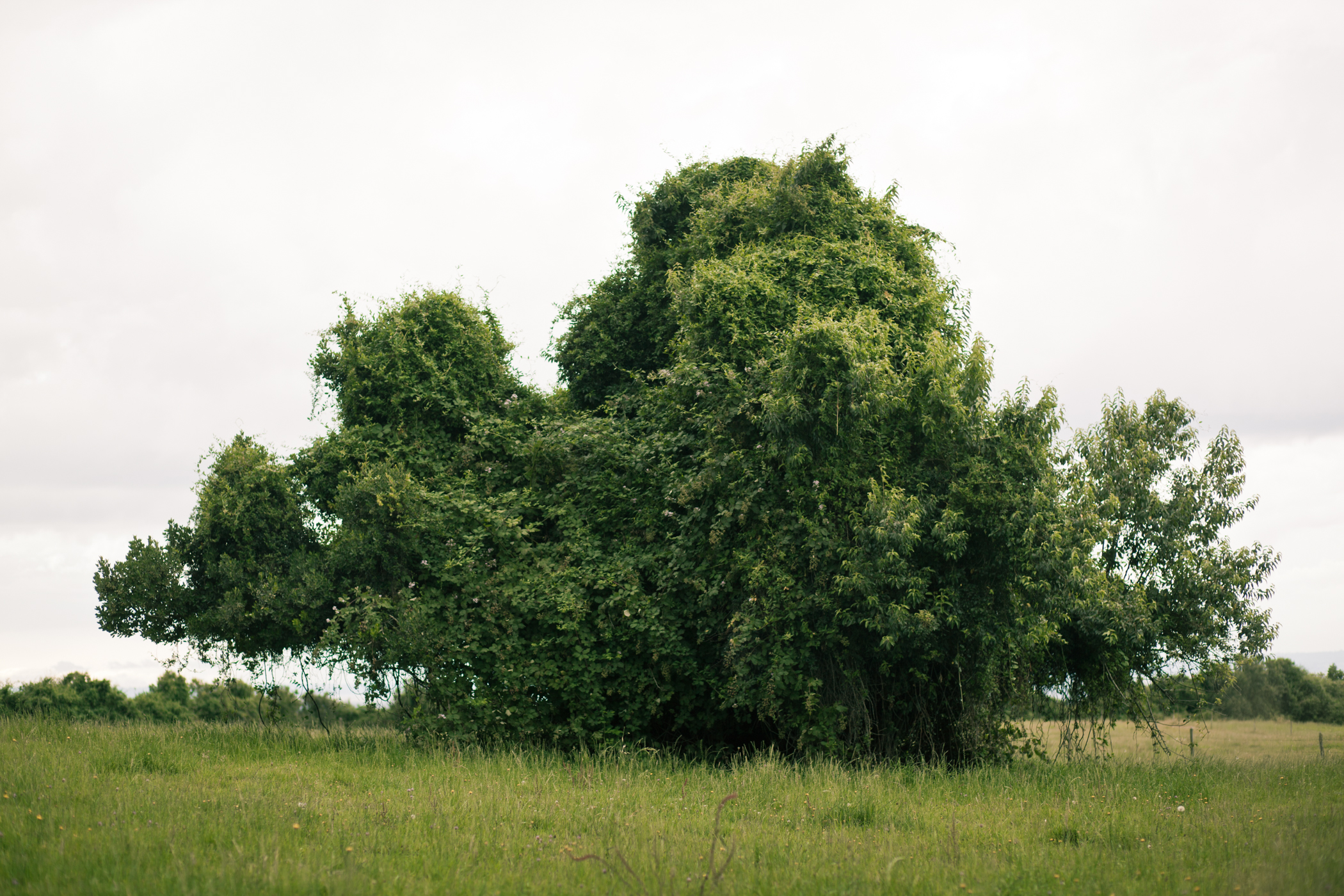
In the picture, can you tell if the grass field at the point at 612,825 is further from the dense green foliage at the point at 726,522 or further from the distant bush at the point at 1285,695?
the distant bush at the point at 1285,695

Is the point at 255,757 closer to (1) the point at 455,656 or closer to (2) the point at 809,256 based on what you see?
(1) the point at 455,656

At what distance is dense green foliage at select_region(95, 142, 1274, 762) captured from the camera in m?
13.3

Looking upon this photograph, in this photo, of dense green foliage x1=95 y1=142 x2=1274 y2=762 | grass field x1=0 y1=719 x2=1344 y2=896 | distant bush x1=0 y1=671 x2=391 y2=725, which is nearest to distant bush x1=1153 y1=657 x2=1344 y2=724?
dense green foliage x1=95 y1=142 x2=1274 y2=762

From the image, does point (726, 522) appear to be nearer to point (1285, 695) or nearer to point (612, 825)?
point (612, 825)

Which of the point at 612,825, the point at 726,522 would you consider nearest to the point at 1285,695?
the point at 726,522

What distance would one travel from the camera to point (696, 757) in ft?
51.2

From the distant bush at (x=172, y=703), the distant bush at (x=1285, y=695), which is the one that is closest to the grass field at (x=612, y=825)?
the distant bush at (x=172, y=703)

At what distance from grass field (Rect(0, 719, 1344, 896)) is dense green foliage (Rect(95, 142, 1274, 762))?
73.1 inches

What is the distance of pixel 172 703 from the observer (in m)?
30.0

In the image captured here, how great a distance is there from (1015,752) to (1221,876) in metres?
10.1

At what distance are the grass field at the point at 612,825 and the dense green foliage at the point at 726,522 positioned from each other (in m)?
1.86

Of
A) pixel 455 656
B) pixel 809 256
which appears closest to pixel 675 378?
pixel 809 256

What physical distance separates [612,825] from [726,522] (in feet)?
20.5

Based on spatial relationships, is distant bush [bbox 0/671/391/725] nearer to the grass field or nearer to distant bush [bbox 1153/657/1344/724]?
the grass field
